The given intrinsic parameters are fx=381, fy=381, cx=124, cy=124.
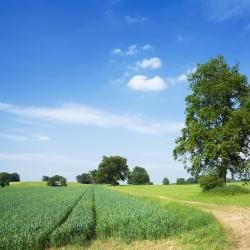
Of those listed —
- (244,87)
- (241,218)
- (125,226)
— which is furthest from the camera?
(244,87)

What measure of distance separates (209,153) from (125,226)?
27732mm

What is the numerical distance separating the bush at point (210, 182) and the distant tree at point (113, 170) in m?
85.1

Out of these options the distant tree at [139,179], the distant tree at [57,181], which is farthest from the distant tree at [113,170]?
the distant tree at [139,179]

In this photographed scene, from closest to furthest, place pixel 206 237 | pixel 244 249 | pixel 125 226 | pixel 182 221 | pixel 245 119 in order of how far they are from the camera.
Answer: pixel 244 249
pixel 206 237
pixel 125 226
pixel 182 221
pixel 245 119

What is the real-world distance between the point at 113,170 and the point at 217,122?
86.3m

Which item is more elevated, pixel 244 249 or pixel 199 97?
pixel 199 97

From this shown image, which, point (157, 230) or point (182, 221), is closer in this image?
point (157, 230)

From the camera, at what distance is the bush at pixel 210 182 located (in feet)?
137

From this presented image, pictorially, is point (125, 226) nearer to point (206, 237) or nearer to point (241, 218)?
point (206, 237)

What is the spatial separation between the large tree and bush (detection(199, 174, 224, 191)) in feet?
5.51

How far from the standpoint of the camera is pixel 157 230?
15.0 metres

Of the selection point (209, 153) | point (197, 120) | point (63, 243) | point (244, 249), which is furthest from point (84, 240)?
point (197, 120)

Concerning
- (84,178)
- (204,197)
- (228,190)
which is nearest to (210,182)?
(228,190)

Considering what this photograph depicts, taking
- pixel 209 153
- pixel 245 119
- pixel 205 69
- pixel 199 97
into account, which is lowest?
pixel 209 153
